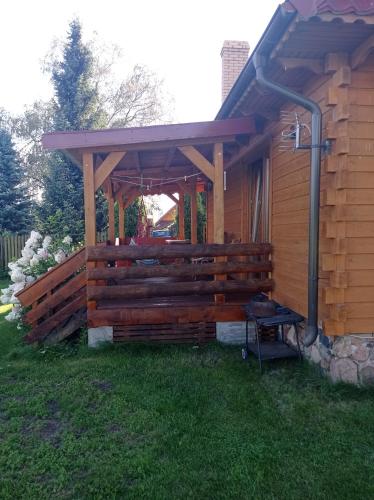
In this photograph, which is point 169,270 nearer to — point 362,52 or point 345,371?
point 345,371

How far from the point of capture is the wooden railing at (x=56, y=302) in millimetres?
5363

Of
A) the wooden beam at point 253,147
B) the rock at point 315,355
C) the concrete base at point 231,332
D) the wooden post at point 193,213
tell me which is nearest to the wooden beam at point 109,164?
the wooden beam at point 253,147

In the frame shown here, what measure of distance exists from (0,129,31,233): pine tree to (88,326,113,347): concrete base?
44.7 feet

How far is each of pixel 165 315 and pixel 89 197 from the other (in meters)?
1.78

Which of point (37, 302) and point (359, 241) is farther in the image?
point (37, 302)

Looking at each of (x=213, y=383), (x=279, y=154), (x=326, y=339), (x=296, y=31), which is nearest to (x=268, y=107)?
(x=279, y=154)

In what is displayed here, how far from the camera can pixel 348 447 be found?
271 centimetres

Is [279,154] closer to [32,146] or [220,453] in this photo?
[220,453]

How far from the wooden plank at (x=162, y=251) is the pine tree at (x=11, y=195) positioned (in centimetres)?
1368

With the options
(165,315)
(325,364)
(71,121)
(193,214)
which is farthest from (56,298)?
(71,121)

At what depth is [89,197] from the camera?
16.6ft

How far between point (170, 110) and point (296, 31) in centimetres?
2042

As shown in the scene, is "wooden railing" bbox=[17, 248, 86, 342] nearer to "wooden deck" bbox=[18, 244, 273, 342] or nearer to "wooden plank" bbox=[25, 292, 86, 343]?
"wooden plank" bbox=[25, 292, 86, 343]

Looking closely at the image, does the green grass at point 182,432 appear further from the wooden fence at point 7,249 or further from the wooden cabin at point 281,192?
the wooden fence at point 7,249
